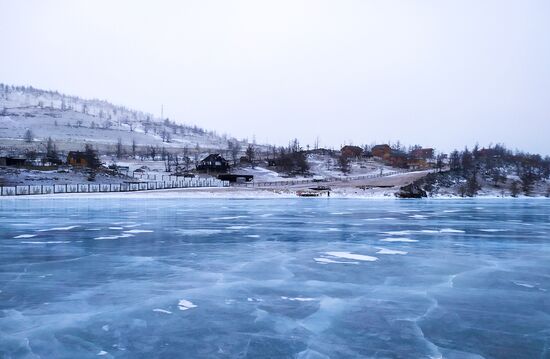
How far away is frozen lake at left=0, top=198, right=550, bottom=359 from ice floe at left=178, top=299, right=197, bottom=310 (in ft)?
0.06

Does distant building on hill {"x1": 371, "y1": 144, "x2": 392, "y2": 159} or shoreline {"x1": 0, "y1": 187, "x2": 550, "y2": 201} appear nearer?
shoreline {"x1": 0, "y1": 187, "x2": 550, "y2": 201}

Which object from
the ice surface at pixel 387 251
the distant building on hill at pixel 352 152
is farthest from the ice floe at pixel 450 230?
the distant building on hill at pixel 352 152

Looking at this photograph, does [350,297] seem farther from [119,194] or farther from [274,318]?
[119,194]

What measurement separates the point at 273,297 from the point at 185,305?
1783 millimetres

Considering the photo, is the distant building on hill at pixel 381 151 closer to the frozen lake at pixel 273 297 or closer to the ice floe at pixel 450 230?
the ice floe at pixel 450 230

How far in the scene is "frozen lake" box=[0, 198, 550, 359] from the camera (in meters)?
7.11

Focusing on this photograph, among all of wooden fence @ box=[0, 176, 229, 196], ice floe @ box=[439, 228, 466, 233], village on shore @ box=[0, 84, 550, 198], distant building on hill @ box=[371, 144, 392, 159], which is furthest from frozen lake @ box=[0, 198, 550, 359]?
distant building on hill @ box=[371, 144, 392, 159]

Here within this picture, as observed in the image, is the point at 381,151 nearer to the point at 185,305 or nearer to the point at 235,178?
the point at 235,178

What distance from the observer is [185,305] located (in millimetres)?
9211

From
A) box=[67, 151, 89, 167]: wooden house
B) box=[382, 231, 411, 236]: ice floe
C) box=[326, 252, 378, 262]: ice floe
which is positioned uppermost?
box=[67, 151, 89, 167]: wooden house

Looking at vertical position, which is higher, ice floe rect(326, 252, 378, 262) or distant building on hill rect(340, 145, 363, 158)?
distant building on hill rect(340, 145, 363, 158)

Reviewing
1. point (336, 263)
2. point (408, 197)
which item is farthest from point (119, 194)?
point (336, 263)

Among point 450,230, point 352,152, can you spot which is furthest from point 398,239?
point 352,152

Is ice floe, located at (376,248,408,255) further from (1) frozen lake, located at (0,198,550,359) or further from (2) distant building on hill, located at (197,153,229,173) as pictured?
(2) distant building on hill, located at (197,153,229,173)
